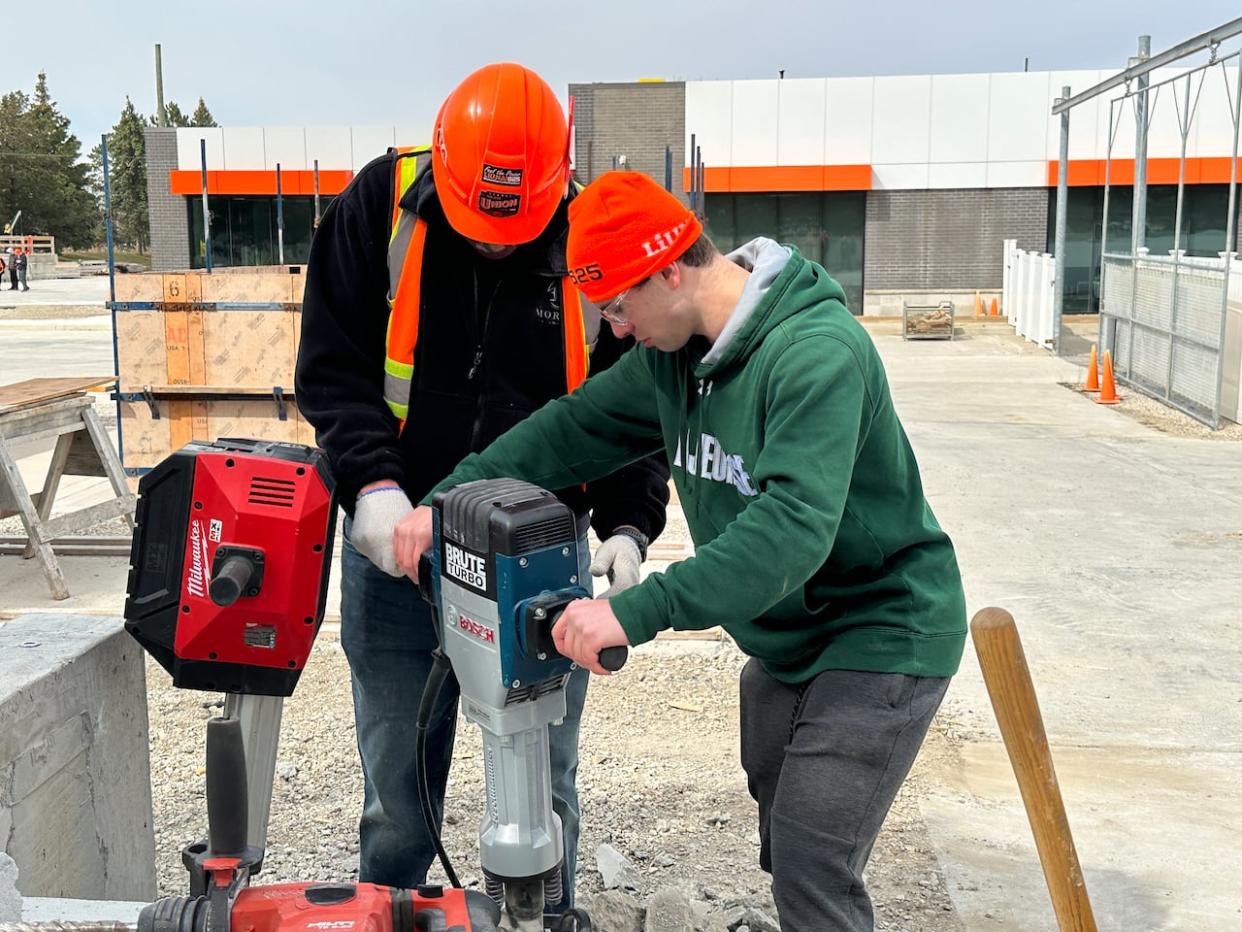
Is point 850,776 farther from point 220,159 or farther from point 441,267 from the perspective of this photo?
point 220,159

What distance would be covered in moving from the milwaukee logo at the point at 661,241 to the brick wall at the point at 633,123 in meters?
25.7

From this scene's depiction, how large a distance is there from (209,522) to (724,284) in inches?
38.0

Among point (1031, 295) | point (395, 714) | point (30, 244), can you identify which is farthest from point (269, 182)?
point (395, 714)

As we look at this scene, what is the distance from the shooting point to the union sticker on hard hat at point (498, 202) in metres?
2.41

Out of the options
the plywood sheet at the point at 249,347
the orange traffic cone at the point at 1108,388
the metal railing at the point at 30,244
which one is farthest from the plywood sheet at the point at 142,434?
the metal railing at the point at 30,244

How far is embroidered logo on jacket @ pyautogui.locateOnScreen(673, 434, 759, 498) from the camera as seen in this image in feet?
7.08

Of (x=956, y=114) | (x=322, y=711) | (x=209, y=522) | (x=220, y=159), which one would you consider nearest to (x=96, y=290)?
(x=220, y=159)

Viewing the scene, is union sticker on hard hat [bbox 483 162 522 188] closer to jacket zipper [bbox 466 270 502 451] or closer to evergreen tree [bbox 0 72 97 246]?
jacket zipper [bbox 466 270 502 451]

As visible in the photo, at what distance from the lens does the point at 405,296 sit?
100.0 inches

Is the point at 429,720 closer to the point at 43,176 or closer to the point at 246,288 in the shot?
the point at 246,288

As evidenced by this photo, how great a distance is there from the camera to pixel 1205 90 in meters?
25.3

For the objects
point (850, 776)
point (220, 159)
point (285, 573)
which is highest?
point (220, 159)

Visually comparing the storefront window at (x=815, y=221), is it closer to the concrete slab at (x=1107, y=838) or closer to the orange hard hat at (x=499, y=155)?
the concrete slab at (x=1107, y=838)

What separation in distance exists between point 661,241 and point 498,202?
0.50m
